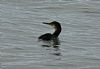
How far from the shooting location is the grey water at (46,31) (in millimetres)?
18172

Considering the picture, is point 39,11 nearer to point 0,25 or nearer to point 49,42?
point 0,25

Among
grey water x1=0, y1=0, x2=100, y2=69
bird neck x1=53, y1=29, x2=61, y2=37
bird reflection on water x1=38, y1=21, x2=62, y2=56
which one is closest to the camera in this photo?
grey water x1=0, y1=0, x2=100, y2=69

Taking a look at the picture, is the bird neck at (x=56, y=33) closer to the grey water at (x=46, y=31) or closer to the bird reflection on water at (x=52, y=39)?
the bird reflection on water at (x=52, y=39)

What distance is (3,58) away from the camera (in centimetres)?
1831

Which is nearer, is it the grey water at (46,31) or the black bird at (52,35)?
the grey water at (46,31)

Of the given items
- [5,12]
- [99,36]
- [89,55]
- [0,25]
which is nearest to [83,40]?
[99,36]

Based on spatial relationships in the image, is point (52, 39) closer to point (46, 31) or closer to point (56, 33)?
point (56, 33)

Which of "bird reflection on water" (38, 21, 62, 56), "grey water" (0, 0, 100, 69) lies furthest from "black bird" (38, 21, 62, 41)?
"grey water" (0, 0, 100, 69)

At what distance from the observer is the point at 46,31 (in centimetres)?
2327

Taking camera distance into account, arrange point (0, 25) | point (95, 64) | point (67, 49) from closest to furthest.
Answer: point (95, 64) < point (67, 49) < point (0, 25)

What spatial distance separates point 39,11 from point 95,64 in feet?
33.7

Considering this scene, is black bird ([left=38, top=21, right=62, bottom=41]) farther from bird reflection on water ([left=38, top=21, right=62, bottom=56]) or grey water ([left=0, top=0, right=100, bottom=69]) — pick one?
grey water ([left=0, top=0, right=100, bottom=69])

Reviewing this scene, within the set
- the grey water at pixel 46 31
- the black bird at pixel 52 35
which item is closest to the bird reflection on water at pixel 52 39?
the black bird at pixel 52 35

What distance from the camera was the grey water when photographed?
59.6ft
